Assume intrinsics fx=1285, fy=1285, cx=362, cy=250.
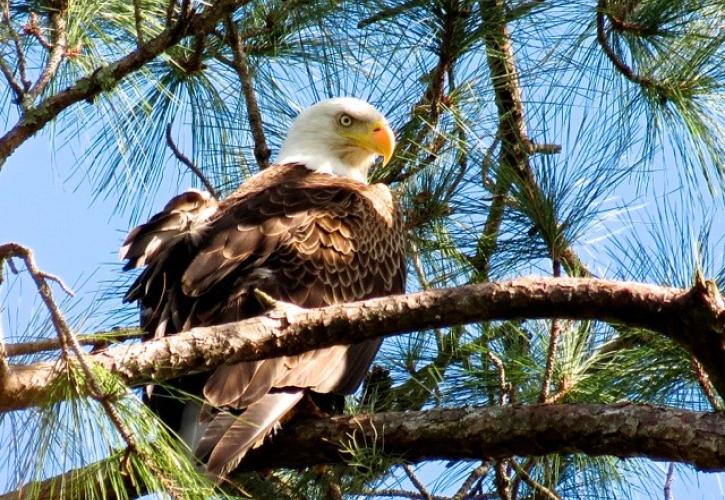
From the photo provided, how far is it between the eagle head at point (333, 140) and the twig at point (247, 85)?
0.44 m

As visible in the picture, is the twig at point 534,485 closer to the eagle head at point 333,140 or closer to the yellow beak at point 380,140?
the yellow beak at point 380,140

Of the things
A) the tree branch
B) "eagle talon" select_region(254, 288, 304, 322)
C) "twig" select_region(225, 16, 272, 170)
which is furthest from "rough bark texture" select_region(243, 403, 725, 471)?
"twig" select_region(225, 16, 272, 170)

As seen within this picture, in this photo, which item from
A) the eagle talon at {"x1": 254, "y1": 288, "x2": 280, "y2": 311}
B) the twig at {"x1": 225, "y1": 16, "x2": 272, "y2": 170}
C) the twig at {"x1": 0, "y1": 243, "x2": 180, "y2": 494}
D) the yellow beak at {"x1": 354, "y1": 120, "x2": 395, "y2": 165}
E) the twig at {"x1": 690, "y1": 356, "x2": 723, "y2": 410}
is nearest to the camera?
the twig at {"x1": 0, "y1": 243, "x2": 180, "y2": 494}

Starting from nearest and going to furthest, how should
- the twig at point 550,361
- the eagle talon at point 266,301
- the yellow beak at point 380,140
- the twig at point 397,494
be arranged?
the eagle talon at point 266,301
the twig at point 550,361
the twig at point 397,494
the yellow beak at point 380,140

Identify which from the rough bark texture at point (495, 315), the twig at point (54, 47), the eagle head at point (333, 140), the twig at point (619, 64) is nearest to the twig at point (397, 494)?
the rough bark texture at point (495, 315)

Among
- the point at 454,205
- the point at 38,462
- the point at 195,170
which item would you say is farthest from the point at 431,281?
the point at 38,462

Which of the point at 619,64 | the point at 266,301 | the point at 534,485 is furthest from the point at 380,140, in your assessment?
the point at 266,301

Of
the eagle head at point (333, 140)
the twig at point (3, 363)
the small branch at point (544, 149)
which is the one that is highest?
the eagle head at point (333, 140)

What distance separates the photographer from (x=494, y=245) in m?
4.32

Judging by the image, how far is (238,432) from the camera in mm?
3609

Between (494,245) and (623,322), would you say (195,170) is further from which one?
(623,322)

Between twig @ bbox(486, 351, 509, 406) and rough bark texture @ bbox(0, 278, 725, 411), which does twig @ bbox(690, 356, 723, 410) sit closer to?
rough bark texture @ bbox(0, 278, 725, 411)

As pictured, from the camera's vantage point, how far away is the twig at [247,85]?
441 centimetres

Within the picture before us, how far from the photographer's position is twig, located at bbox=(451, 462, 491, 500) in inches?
145
